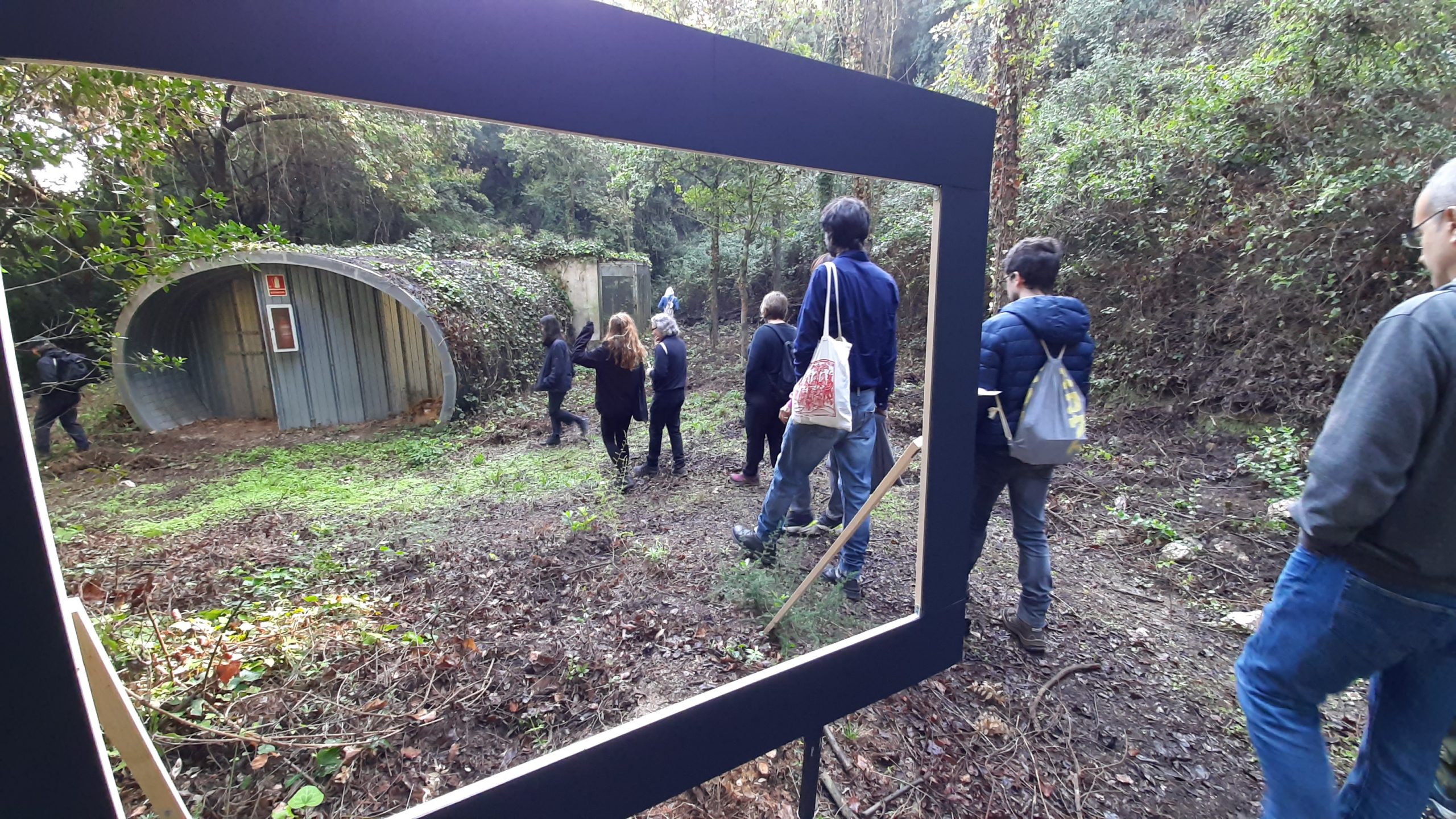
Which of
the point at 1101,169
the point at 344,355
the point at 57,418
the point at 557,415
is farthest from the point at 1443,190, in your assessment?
the point at 344,355

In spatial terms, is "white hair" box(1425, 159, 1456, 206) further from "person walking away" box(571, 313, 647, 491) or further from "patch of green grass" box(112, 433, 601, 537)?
"patch of green grass" box(112, 433, 601, 537)

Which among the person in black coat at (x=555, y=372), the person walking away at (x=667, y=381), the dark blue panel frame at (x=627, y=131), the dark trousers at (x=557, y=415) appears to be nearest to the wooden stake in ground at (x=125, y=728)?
the dark blue panel frame at (x=627, y=131)

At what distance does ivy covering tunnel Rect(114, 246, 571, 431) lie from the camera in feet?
27.3

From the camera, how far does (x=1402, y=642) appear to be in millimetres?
1405

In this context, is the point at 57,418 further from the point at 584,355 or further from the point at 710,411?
the point at 710,411

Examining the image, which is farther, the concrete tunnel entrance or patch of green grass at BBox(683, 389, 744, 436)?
the concrete tunnel entrance

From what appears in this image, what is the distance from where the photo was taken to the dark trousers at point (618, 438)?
18.5 feet

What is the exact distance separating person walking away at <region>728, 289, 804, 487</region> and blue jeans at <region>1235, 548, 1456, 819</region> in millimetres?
3068

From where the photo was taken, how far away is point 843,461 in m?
3.19

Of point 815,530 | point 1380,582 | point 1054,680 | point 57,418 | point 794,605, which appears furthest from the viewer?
point 57,418

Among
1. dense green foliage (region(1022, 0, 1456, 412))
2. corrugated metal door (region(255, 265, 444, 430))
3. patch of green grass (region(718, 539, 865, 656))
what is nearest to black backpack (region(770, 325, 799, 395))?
patch of green grass (region(718, 539, 865, 656))

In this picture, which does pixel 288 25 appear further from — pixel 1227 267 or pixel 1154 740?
pixel 1227 267

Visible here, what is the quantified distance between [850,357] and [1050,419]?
1003 millimetres

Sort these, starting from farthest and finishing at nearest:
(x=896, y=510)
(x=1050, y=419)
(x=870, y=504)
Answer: (x=896, y=510)
(x=1050, y=419)
(x=870, y=504)
